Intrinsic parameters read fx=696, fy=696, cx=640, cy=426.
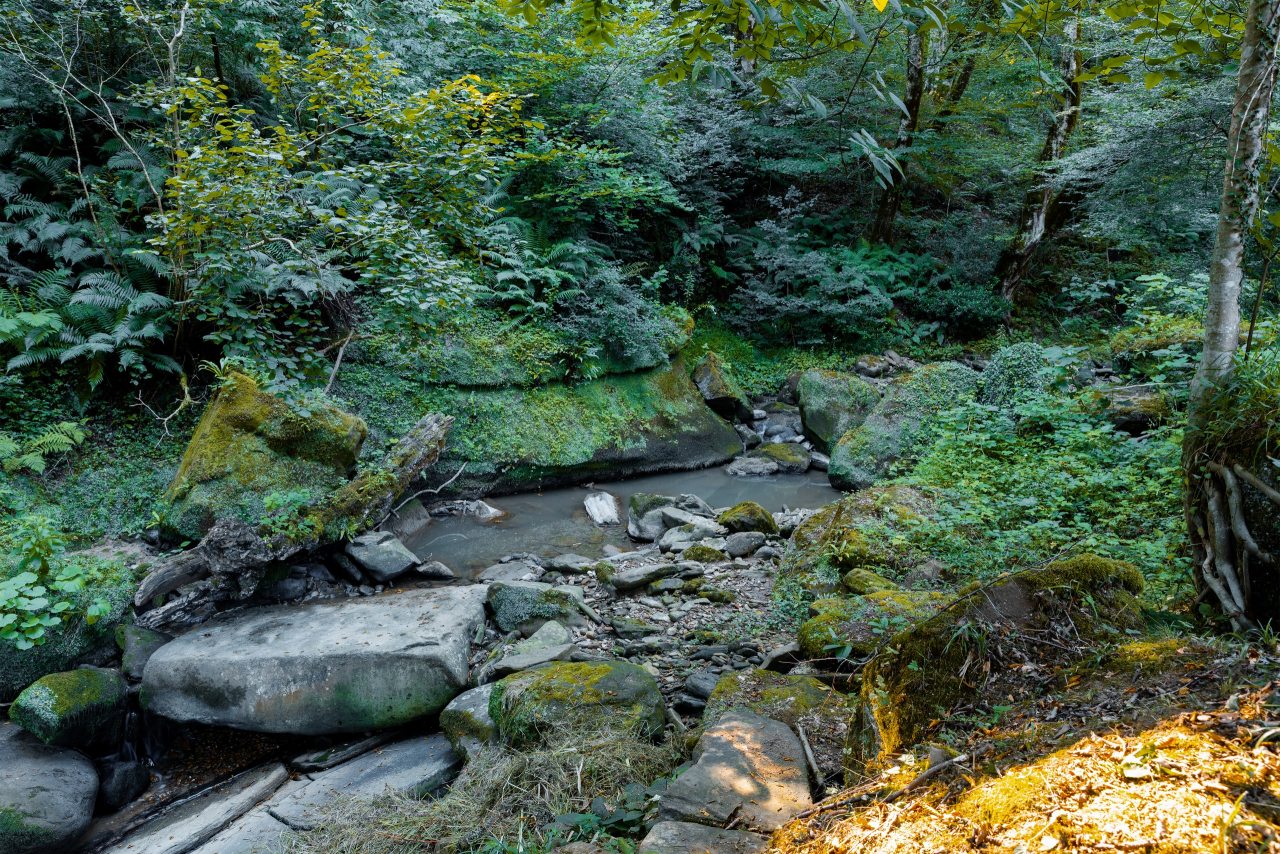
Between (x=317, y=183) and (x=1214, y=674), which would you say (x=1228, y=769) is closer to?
(x=1214, y=674)

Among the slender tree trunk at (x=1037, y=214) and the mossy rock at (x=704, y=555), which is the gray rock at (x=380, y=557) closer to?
the mossy rock at (x=704, y=555)

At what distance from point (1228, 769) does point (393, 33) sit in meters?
11.1

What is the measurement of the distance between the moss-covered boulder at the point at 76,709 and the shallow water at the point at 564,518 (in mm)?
2697

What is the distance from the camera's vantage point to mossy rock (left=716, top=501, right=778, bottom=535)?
6.83m

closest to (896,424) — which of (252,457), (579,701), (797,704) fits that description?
(797,704)

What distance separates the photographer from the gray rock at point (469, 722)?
370cm

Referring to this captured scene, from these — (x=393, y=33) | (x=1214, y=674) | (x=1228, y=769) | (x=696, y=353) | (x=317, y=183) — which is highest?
(x=393, y=33)

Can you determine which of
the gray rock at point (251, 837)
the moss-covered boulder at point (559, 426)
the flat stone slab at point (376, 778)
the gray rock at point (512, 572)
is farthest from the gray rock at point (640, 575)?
the moss-covered boulder at point (559, 426)

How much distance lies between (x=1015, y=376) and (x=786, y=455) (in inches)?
126

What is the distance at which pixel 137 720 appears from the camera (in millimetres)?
4391

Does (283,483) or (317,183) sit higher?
(317,183)

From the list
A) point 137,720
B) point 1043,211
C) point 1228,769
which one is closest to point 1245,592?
point 1228,769

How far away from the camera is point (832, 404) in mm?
10070

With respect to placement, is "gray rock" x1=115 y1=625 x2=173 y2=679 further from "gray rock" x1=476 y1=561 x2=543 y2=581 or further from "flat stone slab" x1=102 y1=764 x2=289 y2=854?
"gray rock" x1=476 y1=561 x2=543 y2=581
